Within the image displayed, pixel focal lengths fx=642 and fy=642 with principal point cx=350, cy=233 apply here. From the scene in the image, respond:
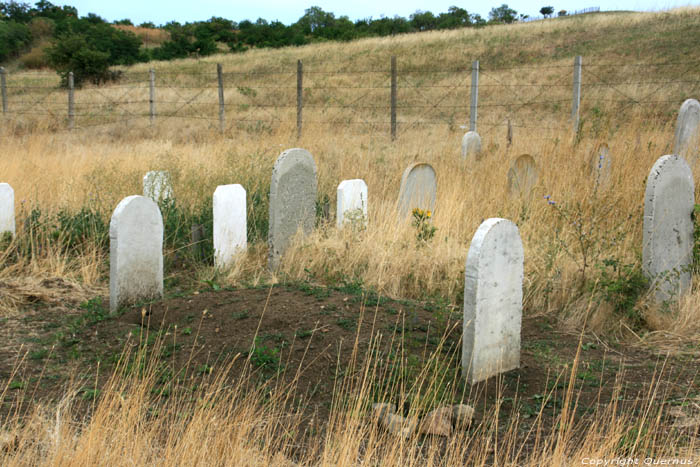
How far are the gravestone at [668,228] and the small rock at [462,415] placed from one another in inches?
90.6

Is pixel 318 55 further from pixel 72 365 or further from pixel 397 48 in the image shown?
pixel 72 365

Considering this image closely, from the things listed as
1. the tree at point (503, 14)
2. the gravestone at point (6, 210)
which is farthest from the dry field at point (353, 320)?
the tree at point (503, 14)

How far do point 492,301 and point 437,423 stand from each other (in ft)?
2.92

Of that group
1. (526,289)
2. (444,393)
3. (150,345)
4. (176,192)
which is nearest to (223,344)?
(150,345)

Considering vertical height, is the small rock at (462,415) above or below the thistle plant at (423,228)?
below

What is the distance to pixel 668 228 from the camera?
472cm

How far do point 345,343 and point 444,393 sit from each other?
28.5 inches

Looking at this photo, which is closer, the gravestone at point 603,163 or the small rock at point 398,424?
the small rock at point 398,424

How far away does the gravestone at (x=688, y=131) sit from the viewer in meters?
7.62

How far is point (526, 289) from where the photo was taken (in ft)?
16.0

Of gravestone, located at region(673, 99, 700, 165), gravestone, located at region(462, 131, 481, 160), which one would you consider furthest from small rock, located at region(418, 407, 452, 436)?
gravestone, located at region(462, 131, 481, 160)

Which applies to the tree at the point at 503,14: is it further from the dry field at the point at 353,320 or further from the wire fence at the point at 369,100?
the dry field at the point at 353,320

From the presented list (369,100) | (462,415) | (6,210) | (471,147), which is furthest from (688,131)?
(369,100)

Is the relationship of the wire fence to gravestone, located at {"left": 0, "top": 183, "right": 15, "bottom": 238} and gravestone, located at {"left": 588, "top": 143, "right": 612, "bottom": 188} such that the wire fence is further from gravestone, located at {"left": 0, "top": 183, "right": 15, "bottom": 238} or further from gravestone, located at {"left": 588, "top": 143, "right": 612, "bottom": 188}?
gravestone, located at {"left": 0, "top": 183, "right": 15, "bottom": 238}
